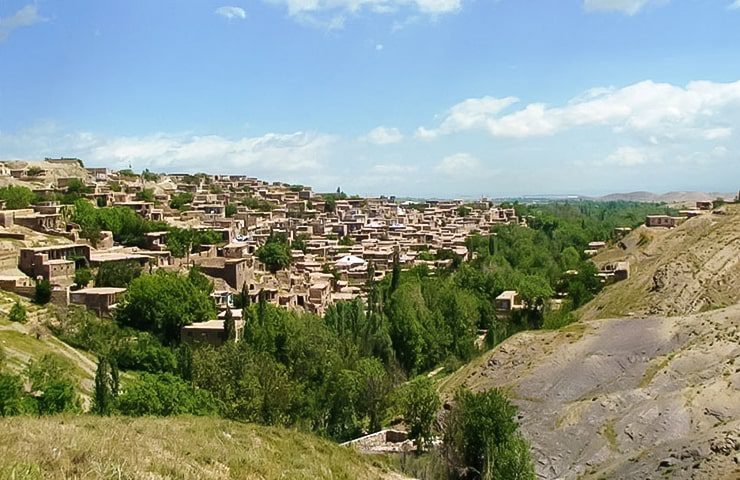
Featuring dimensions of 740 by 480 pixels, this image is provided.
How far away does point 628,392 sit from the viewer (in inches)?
912

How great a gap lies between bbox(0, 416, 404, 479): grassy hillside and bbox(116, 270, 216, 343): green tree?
57.9ft

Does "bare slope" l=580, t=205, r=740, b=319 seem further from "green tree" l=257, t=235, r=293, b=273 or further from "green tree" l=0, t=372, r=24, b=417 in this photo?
"green tree" l=0, t=372, r=24, b=417

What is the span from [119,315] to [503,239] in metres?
42.6

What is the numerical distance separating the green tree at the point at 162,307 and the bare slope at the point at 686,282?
18.1 meters

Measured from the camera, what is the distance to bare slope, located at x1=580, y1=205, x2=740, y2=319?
3356 centimetres

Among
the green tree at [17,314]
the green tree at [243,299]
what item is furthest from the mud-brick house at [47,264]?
the green tree at [243,299]

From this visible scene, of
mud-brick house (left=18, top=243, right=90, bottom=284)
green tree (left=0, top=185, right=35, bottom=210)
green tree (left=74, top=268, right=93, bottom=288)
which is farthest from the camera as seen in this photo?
green tree (left=0, top=185, right=35, bottom=210)

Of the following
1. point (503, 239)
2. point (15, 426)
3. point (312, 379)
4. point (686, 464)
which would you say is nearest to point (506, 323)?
point (312, 379)

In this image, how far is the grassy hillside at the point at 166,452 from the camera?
27.9 feet

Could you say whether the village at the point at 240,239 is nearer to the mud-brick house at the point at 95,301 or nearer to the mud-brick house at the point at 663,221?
the mud-brick house at the point at 95,301

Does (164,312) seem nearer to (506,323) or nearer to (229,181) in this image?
(506,323)

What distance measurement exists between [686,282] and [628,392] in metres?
13.8

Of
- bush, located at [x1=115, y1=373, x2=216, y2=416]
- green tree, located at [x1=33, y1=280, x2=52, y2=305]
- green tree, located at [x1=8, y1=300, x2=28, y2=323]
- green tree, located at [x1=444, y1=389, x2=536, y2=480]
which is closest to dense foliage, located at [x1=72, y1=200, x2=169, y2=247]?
green tree, located at [x1=33, y1=280, x2=52, y2=305]

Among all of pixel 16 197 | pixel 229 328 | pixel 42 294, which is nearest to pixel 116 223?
pixel 16 197
